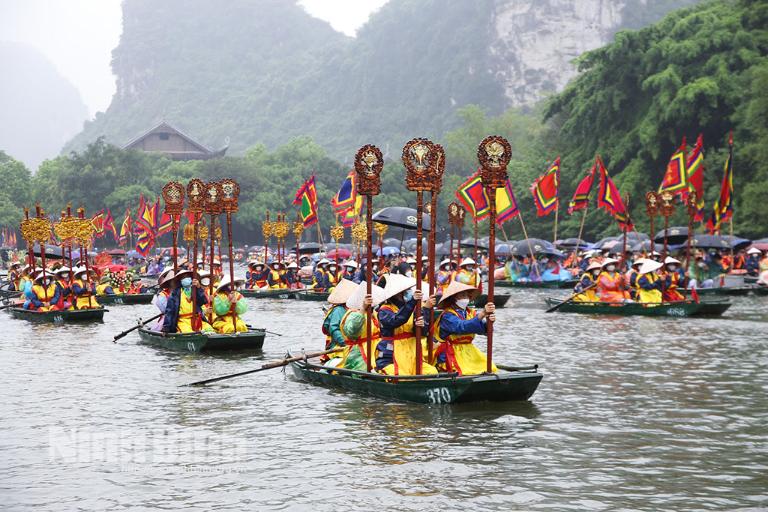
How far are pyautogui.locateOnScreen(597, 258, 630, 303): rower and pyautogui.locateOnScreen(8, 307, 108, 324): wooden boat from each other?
12.4m

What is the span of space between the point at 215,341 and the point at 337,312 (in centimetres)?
428

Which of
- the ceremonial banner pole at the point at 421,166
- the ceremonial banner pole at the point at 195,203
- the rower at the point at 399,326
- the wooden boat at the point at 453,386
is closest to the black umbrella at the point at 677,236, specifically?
the ceremonial banner pole at the point at 195,203

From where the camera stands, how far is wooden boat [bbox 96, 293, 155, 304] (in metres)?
32.1

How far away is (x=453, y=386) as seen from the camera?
12484mm

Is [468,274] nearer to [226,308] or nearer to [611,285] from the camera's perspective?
[611,285]

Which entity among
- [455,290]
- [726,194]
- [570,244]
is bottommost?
[455,290]

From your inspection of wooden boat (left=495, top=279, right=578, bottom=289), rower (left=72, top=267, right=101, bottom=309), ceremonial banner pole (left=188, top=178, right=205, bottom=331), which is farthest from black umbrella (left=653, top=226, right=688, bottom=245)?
ceremonial banner pole (left=188, top=178, right=205, bottom=331)

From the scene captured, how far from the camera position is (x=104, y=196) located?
72.3 m

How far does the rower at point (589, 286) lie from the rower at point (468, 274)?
2.54 m

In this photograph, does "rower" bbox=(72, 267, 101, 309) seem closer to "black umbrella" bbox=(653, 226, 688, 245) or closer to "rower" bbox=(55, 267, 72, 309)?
"rower" bbox=(55, 267, 72, 309)

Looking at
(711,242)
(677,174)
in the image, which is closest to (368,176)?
(677,174)

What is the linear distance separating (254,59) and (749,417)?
17734 centimetres

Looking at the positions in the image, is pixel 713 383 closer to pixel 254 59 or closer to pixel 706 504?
pixel 706 504

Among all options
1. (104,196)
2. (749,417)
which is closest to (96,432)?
(749,417)
